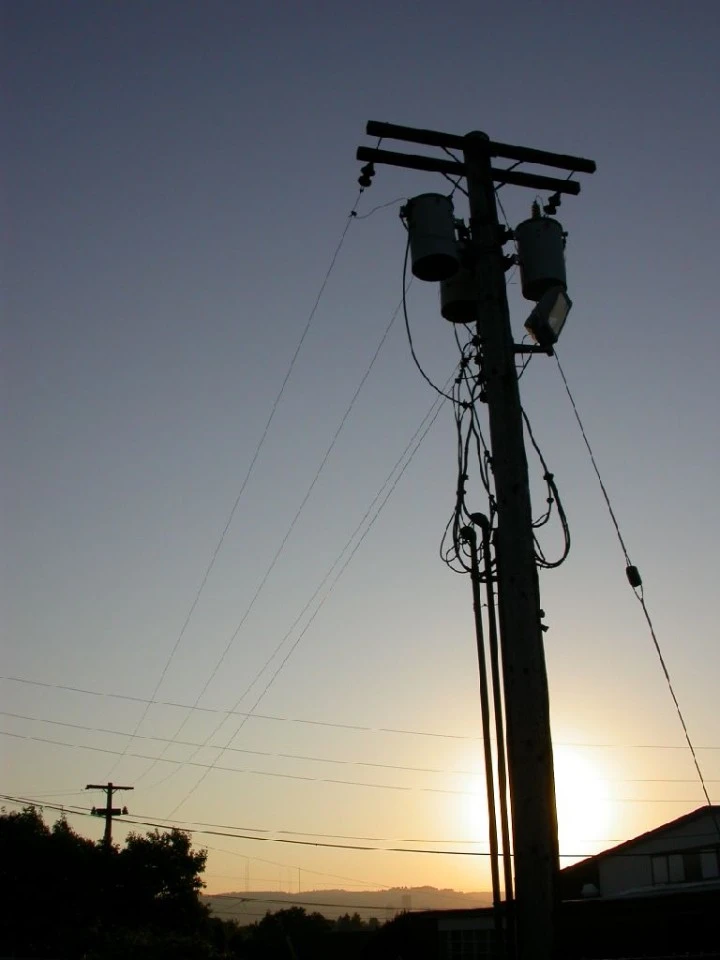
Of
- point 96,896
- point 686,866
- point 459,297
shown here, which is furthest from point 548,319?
point 96,896

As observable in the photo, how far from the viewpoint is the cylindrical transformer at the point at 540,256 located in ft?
28.7

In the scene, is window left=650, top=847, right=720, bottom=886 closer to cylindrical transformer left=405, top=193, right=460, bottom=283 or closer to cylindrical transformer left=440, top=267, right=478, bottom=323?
cylindrical transformer left=440, top=267, right=478, bottom=323

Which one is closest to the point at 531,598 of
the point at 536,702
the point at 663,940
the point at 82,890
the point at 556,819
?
the point at 536,702

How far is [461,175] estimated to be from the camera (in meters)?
9.16

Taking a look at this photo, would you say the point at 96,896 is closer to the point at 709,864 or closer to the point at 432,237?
the point at 709,864

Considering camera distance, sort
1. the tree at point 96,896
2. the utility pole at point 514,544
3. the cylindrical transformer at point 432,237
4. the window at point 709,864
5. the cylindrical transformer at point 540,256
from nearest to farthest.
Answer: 1. the utility pole at point 514,544
2. the cylindrical transformer at point 432,237
3. the cylindrical transformer at point 540,256
4. the window at point 709,864
5. the tree at point 96,896

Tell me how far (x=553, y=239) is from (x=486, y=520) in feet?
9.38

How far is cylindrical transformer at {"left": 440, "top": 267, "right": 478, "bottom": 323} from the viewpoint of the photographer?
895 cm

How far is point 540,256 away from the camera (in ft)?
28.8

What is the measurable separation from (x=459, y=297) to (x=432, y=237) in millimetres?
713

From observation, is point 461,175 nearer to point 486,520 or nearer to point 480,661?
point 486,520

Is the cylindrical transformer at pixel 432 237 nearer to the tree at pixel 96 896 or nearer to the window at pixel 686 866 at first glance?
the window at pixel 686 866

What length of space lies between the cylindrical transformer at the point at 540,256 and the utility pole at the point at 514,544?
0.93 ft

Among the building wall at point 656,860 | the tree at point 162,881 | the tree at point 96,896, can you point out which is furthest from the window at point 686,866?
the tree at point 162,881
